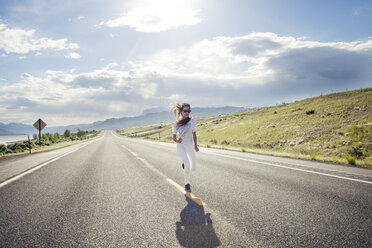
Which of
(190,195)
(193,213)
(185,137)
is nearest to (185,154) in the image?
(185,137)

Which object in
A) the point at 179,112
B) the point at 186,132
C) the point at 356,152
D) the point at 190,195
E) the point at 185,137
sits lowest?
the point at 356,152

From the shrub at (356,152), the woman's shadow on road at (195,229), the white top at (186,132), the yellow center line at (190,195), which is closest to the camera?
the woman's shadow on road at (195,229)

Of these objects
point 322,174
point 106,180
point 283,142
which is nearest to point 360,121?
point 283,142

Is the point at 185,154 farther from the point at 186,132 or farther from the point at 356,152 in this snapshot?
the point at 356,152

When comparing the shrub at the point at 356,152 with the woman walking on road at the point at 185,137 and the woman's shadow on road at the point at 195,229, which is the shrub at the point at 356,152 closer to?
the woman walking on road at the point at 185,137

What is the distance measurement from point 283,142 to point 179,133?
59.2ft

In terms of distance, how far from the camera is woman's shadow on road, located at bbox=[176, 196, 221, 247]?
2564 millimetres

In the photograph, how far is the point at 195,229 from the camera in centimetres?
291

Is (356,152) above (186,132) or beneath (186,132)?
beneath

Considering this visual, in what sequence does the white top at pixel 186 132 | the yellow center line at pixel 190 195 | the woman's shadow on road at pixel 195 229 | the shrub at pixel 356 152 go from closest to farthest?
the woman's shadow on road at pixel 195 229 → the yellow center line at pixel 190 195 → the white top at pixel 186 132 → the shrub at pixel 356 152

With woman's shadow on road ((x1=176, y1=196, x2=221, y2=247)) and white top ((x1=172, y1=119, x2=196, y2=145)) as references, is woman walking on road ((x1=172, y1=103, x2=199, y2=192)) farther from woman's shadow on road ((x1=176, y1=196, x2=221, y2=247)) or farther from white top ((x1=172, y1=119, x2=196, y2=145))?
woman's shadow on road ((x1=176, y1=196, x2=221, y2=247))

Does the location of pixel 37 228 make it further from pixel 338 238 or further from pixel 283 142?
pixel 283 142

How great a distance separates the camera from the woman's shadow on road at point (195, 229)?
2564 millimetres

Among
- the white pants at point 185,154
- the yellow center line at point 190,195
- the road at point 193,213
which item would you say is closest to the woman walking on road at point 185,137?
the white pants at point 185,154
